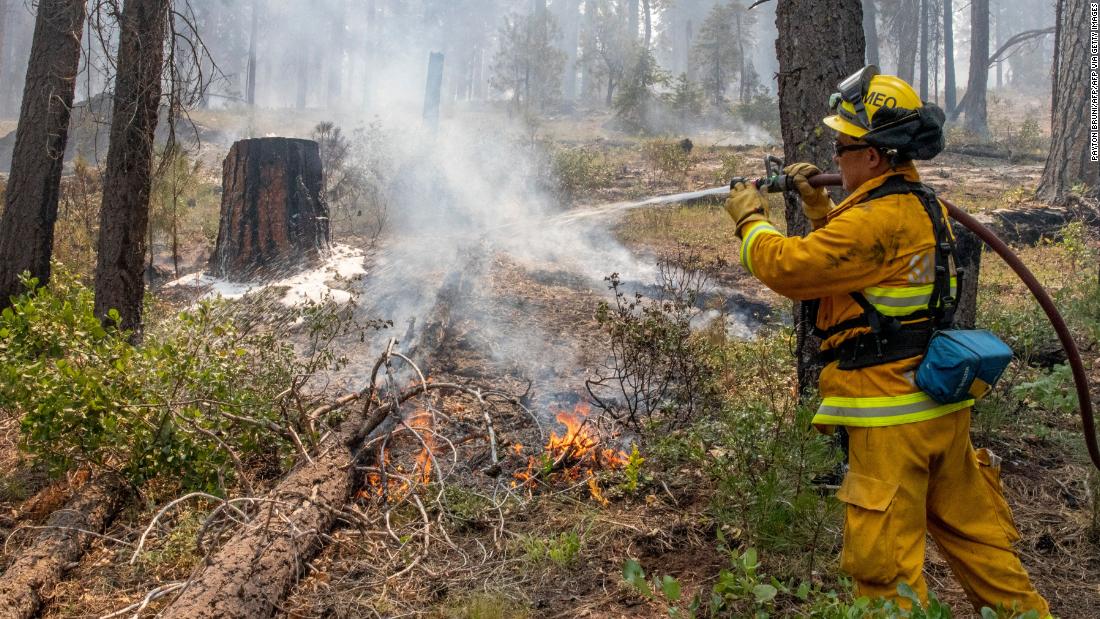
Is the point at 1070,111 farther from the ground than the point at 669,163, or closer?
farther from the ground

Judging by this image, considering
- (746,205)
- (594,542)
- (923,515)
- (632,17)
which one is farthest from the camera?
(632,17)

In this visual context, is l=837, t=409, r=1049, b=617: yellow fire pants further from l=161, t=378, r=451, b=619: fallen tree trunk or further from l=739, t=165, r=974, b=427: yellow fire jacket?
l=161, t=378, r=451, b=619: fallen tree trunk

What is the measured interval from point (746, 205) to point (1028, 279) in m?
1.01

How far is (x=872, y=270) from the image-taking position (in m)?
2.20

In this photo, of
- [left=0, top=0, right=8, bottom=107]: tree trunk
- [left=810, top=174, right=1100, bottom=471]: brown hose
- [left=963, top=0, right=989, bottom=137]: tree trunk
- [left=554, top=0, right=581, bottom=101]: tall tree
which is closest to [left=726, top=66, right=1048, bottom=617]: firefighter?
[left=810, top=174, right=1100, bottom=471]: brown hose

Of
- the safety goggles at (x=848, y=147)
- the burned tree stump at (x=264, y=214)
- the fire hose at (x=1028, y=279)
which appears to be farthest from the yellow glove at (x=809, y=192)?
the burned tree stump at (x=264, y=214)

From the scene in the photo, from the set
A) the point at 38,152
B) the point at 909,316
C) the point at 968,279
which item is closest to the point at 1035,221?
the point at 968,279

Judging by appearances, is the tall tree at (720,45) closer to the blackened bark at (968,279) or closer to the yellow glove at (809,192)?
the blackened bark at (968,279)

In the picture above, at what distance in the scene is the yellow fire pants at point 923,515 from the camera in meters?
2.14

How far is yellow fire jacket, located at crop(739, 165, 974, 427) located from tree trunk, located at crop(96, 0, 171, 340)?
5.16 meters

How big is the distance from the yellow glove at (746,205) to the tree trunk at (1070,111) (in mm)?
9649

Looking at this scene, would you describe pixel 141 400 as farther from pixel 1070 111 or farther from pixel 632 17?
pixel 632 17

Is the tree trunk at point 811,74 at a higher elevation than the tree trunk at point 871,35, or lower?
lower

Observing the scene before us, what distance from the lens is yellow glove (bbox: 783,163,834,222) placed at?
2.62 metres
